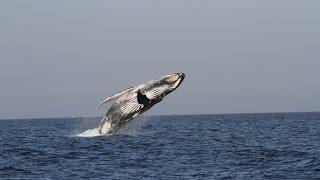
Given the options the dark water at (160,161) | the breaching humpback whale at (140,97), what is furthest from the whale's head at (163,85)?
the dark water at (160,161)

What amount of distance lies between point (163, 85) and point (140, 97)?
1.10 m

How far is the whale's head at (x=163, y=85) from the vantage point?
90.9 feet

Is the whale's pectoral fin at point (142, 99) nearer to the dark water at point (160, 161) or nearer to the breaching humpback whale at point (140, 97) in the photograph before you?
the breaching humpback whale at point (140, 97)

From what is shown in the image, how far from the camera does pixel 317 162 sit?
78.8 ft

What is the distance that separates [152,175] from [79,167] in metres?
3.36

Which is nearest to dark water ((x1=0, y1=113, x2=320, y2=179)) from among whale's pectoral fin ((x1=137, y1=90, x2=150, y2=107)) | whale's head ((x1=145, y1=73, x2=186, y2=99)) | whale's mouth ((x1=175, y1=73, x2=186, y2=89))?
whale's pectoral fin ((x1=137, y1=90, x2=150, y2=107))

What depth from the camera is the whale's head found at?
27.7 metres

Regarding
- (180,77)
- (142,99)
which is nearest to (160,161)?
(142,99)

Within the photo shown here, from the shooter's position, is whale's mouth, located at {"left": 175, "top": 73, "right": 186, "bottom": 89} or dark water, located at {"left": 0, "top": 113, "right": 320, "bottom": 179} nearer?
dark water, located at {"left": 0, "top": 113, "right": 320, "bottom": 179}

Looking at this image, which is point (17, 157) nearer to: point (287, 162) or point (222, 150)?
point (222, 150)

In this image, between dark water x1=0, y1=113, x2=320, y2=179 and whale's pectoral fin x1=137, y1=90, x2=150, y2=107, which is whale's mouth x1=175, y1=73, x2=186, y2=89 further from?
dark water x1=0, y1=113, x2=320, y2=179

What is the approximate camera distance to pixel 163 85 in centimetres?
2794

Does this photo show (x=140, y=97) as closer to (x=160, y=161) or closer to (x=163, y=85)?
(x=163, y=85)

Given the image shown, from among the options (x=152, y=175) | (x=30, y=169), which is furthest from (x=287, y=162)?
(x=30, y=169)
